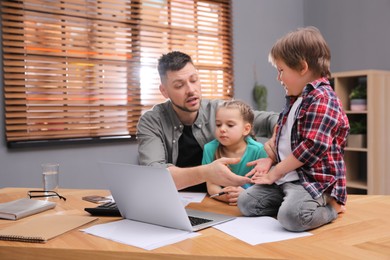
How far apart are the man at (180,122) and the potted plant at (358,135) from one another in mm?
1797

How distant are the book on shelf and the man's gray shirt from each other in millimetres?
611

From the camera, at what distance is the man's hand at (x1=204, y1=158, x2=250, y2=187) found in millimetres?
1366

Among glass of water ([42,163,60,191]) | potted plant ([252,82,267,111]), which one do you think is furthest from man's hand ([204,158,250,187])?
potted plant ([252,82,267,111])

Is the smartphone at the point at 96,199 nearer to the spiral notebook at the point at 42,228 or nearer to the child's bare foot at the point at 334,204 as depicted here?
the spiral notebook at the point at 42,228

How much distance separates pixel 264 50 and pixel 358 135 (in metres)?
1.42

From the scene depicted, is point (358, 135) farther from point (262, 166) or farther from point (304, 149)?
point (304, 149)

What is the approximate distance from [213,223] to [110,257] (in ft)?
1.08

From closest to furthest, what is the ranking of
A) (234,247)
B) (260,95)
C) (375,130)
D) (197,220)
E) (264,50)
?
(234,247) < (197,220) < (375,130) < (260,95) < (264,50)

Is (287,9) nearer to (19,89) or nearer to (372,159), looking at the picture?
(372,159)

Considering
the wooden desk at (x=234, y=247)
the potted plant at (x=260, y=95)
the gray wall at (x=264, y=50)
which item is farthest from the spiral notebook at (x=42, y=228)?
the potted plant at (x=260, y=95)

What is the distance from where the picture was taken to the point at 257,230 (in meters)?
1.18

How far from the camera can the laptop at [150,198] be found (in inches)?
44.8

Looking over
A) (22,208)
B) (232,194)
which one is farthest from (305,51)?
(22,208)

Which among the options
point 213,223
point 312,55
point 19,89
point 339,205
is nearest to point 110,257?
point 213,223
